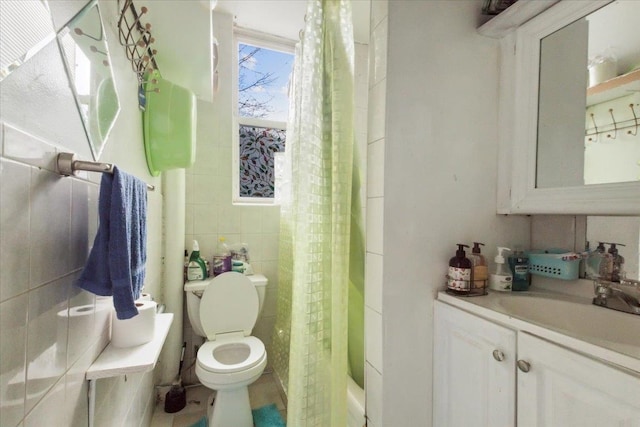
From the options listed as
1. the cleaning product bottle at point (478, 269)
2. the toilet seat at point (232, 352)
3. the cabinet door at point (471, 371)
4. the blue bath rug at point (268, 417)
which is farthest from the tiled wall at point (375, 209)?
the blue bath rug at point (268, 417)

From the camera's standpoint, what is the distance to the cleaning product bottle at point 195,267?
1.85 meters

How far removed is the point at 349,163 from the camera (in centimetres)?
108

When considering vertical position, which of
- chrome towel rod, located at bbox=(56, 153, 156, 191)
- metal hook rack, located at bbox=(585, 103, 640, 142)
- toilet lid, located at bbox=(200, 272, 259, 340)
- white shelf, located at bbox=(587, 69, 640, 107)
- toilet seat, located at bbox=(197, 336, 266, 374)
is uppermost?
white shelf, located at bbox=(587, 69, 640, 107)

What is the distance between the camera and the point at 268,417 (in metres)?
1.65

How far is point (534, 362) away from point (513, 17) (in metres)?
1.07

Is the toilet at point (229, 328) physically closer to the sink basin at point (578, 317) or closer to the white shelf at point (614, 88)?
the sink basin at point (578, 317)

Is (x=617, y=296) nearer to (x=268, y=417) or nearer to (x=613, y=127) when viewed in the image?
(x=613, y=127)

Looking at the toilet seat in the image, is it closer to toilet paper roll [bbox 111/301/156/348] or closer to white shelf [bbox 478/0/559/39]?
toilet paper roll [bbox 111/301/156/348]

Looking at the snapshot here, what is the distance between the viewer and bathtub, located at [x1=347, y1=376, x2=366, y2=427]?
1.07 metres

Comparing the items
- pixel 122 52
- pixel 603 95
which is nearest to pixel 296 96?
pixel 122 52

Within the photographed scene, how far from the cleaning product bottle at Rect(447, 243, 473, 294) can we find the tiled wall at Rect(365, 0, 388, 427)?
239 millimetres

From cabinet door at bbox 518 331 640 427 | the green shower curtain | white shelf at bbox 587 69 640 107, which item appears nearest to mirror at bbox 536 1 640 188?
white shelf at bbox 587 69 640 107

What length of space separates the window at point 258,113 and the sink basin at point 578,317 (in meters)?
1.73

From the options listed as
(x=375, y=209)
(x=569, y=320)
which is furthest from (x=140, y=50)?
(x=569, y=320)
